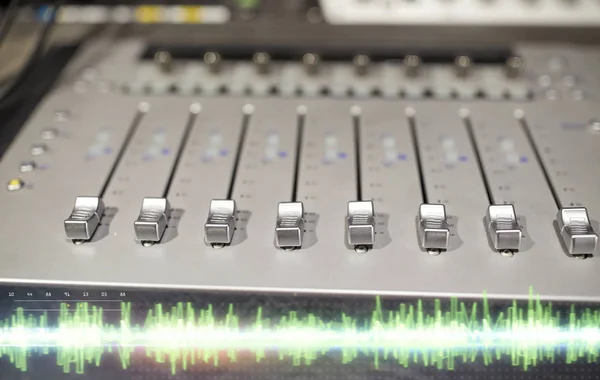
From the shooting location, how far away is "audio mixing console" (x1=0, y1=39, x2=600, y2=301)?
0.68m

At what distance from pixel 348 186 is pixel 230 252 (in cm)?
18

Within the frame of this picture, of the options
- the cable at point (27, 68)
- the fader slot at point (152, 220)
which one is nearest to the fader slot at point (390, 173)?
the fader slot at point (152, 220)

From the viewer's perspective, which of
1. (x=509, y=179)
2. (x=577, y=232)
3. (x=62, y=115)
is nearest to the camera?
(x=577, y=232)

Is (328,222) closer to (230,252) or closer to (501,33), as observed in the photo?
(230,252)

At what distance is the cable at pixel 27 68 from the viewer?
0.96m

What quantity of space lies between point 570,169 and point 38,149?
0.70 m

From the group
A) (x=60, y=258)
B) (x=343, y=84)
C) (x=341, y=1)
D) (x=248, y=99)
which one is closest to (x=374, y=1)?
(x=341, y=1)

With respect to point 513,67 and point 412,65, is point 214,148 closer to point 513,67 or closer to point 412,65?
point 412,65

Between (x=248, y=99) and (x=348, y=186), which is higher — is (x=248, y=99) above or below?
above

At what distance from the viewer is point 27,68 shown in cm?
102

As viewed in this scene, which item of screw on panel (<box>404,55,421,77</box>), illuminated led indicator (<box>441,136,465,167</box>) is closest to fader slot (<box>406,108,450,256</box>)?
illuminated led indicator (<box>441,136,465,167</box>)

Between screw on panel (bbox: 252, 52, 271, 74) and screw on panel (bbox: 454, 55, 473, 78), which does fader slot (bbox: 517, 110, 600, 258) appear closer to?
screw on panel (bbox: 454, 55, 473, 78)

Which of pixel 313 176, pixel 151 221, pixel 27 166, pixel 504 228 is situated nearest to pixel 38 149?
pixel 27 166

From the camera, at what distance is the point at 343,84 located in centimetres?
99
